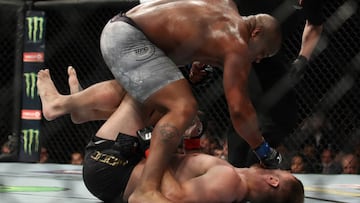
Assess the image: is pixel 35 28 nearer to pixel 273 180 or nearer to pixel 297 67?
pixel 297 67

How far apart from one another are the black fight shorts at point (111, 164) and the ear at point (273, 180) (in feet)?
1.09

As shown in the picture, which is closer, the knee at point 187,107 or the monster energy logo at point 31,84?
the knee at point 187,107

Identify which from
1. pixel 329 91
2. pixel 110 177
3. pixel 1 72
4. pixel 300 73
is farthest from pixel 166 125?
pixel 1 72

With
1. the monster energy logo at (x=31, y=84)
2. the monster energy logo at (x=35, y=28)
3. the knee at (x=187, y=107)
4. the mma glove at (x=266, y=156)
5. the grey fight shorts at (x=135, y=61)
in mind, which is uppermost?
the grey fight shorts at (x=135, y=61)

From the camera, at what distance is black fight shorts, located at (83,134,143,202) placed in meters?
1.53

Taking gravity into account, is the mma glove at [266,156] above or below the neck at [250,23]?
below

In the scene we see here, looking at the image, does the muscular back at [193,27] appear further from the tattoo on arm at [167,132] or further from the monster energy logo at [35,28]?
the monster energy logo at [35,28]

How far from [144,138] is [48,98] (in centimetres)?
72

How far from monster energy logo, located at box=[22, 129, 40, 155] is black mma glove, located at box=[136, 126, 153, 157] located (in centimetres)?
189

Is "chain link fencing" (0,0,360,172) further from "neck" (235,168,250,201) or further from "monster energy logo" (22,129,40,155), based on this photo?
"neck" (235,168,250,201)

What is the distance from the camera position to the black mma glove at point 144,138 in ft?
5.03

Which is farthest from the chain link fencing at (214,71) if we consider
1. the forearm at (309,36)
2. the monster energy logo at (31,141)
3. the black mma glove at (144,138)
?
the black mma glove at (144,138)

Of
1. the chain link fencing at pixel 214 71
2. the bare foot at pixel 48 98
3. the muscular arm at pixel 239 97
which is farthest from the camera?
the chain link fencing at pixel 214 71

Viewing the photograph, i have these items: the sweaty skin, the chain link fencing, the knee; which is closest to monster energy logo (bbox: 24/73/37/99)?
the chain link fencing
